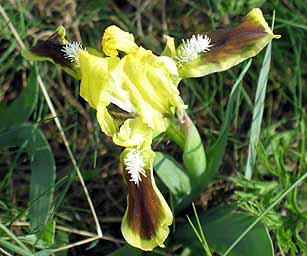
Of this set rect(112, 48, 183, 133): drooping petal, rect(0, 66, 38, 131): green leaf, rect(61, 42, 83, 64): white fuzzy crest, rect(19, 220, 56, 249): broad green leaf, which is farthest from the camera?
rect(0, 66, 38, 131): green leaf

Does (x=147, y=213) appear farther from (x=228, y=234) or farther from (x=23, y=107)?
(x=23, y=107)

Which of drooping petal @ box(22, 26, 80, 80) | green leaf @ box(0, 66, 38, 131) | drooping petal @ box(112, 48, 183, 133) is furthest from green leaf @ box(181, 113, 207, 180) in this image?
green leaf @ box(0, 66, 38, 131)

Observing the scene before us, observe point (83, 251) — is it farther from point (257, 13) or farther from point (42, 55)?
point (257, 13)

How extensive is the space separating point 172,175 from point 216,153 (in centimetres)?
11

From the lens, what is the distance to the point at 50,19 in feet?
6.38

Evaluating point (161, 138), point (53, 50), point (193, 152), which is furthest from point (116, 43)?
point (161, 138)

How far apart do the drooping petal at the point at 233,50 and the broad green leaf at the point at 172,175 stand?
0.82 feet

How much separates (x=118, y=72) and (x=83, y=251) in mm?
625

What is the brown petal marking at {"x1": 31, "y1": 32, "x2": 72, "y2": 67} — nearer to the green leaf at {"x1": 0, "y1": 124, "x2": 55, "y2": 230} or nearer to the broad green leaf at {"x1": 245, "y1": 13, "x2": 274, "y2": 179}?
the green leaf at {"x1": 0, "y1": 124, "x2": 55, "y2": 230}

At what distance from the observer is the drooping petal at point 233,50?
130 centimetres

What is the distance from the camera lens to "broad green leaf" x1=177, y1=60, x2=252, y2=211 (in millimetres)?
1438

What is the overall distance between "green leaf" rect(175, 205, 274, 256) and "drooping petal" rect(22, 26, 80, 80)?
0.47 metres

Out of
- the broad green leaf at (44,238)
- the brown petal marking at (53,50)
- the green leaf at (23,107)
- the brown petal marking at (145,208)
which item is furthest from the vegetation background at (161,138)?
the brown petal marking at (145,208)

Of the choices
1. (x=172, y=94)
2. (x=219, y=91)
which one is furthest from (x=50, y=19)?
(x=172, y=94)
